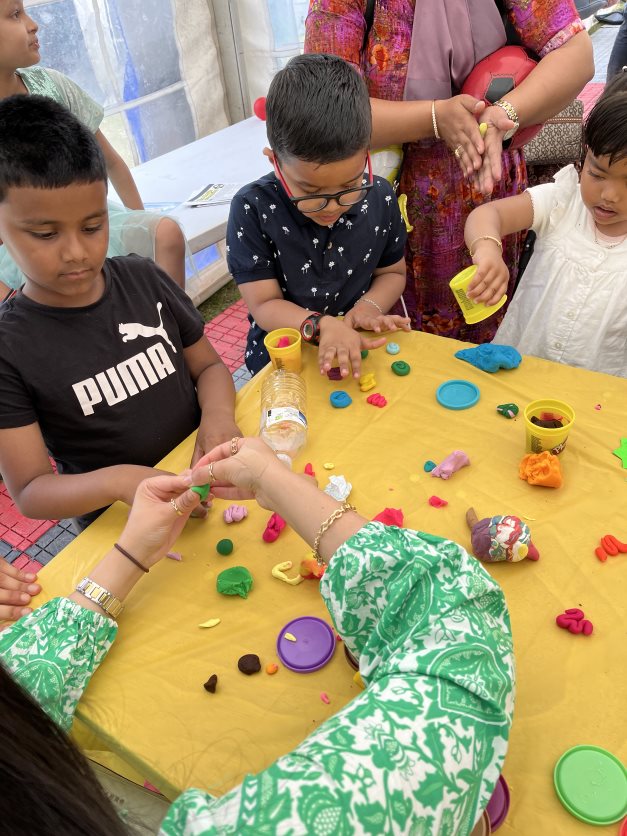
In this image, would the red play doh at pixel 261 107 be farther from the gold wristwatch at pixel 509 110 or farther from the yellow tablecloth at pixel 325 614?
the yellow tablecloth at pixel 325 614

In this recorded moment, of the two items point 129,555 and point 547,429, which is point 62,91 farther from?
point 547,429

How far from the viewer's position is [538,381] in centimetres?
160

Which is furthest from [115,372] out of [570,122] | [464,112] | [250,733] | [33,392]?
[570,122]

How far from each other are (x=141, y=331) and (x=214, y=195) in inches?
100

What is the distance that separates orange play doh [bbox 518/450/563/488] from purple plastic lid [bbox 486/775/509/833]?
0.61m

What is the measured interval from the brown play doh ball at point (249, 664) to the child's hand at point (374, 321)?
1070mm

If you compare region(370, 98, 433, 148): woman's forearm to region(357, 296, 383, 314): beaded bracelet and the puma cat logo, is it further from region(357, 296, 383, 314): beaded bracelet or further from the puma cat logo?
the puma cat logo

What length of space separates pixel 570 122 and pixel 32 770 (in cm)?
377

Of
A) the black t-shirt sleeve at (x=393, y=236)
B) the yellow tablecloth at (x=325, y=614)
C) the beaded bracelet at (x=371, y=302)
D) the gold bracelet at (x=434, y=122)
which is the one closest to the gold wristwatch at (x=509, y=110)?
the gold bracelet at (x=434, y=122)

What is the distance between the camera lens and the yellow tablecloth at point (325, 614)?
945mm

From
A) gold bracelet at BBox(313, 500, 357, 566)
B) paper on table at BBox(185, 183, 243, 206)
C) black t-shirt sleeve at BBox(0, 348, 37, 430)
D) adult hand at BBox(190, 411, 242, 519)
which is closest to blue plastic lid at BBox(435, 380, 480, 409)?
adult hand at BBox(190, 411, 242, 519)

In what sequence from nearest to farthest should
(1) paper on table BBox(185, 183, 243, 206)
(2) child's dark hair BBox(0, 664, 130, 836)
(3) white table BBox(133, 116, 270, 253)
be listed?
(2) child's dark hair BBox(0, 664, 130, 836)
(3) white table BBox(133, 116, 270, 253)
(1) paper on table BBox(185, 183, 243, 206)

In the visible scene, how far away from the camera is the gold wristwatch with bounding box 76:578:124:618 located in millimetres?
1128

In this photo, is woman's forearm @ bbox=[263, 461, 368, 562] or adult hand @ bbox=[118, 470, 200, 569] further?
adult hand @ bbox=[118, 470, 200, 569]
